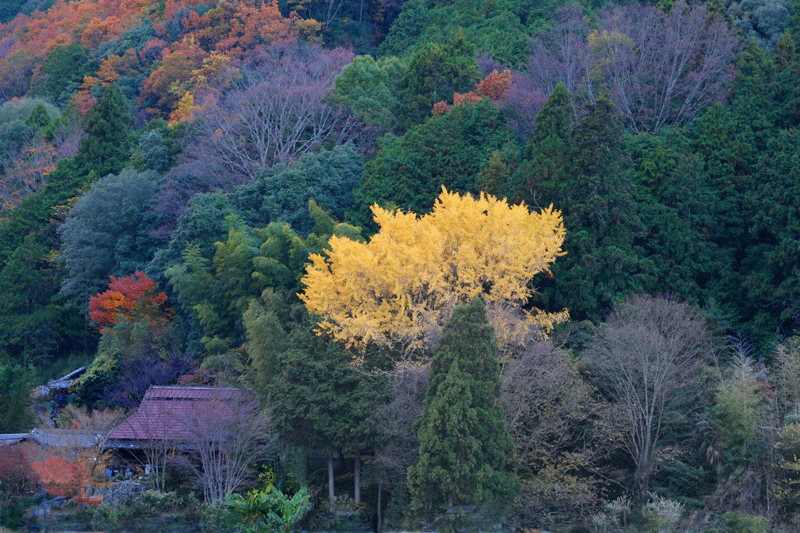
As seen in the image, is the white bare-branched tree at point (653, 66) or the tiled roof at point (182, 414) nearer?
the tiled roof at point (182, 414)

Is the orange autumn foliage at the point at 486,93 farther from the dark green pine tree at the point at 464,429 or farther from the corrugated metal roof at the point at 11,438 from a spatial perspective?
the corrugated metal roof at the point at 11,438

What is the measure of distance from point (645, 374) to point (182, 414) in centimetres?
1156

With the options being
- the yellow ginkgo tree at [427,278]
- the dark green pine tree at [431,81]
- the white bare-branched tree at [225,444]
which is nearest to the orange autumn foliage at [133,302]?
the white bare-branched tree at [225,444]

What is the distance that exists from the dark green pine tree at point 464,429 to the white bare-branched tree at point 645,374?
349 centimetres

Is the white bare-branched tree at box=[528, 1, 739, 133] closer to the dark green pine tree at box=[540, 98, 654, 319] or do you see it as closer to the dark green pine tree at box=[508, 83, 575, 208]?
the dark green pine tree at box=[508, 83, 575, 208]

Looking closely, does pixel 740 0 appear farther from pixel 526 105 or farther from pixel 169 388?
pixel 169 388

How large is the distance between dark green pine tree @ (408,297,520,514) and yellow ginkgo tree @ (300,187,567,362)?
1818mm

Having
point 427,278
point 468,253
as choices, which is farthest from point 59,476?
point 468,253

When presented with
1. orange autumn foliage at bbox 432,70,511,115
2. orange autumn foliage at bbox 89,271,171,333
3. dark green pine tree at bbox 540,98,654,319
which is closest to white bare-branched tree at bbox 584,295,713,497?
dark green pine tree at bbox 540,98,654,319

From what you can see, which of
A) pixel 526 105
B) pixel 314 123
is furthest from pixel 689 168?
pixel 314 123

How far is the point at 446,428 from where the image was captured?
61.6 feet

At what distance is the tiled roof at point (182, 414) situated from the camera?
71.7ft

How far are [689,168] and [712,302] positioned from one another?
4616 millimetres

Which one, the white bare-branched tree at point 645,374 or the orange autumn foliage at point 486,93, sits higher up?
the orange autumn foliage at point 486,93
